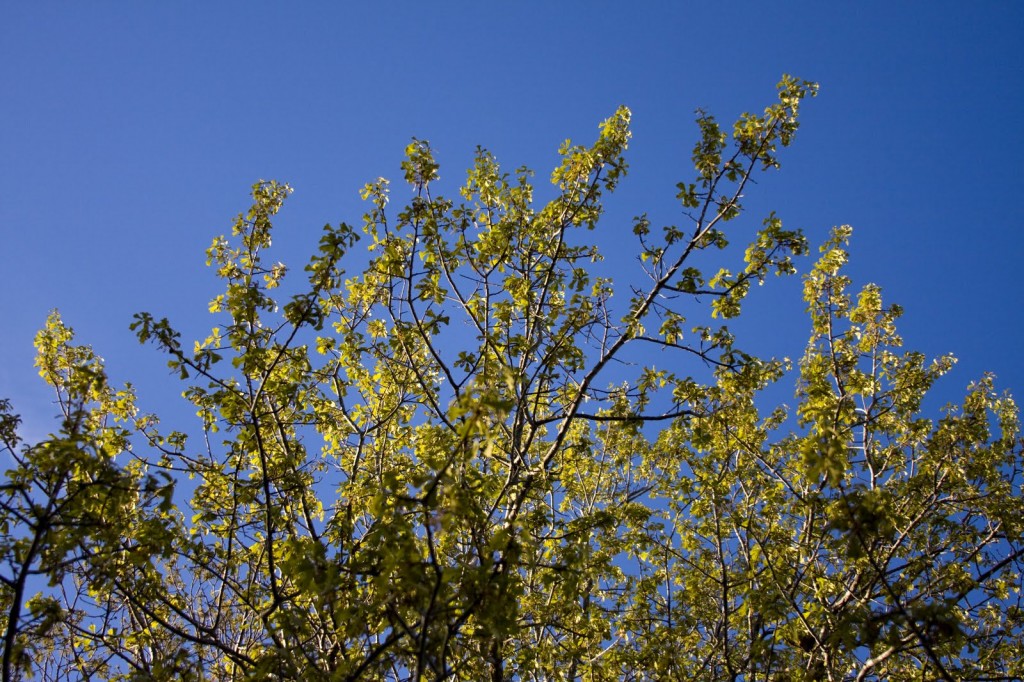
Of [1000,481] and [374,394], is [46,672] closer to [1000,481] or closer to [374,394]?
[374,394]

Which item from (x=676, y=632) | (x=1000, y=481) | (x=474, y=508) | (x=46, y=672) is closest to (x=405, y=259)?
(x=474, y=508)

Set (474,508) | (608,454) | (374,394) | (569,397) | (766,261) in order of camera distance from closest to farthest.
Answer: (474,508) < (766,261) < (569,397) < (374,394) < (608,454)

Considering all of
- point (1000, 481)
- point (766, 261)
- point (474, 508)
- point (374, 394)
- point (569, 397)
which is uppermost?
point (374, 394)

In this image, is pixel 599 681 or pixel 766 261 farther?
pixel 599 681

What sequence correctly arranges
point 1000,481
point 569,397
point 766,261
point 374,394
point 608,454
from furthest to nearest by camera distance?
point 608,454 → point 374,394 → point 1000,481 → point 569,397 → point 766,261

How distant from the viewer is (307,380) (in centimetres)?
727

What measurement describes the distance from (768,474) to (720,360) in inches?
95.8

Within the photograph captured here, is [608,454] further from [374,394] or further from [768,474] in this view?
[374,394]

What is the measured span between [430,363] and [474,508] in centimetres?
421

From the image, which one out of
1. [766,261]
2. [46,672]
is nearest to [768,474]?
[766,261]

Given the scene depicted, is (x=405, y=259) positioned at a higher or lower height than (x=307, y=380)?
higher

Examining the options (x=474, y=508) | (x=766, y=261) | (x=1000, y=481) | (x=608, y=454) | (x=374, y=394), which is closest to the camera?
(x=474, y=508)

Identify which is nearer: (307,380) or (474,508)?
(474,508)

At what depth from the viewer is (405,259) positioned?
21.9 ft
